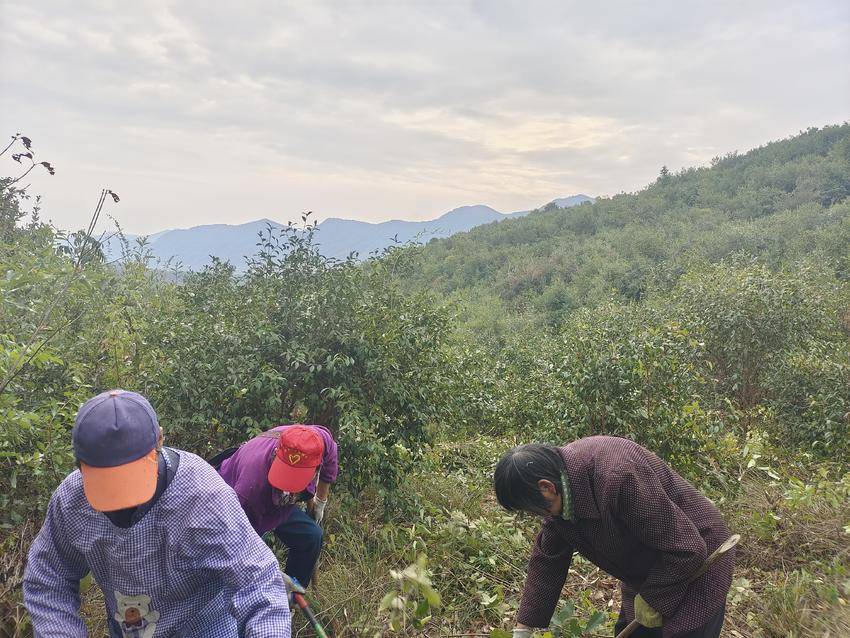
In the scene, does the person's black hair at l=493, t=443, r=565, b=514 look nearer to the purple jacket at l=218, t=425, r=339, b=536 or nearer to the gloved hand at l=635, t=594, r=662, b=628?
the gloved hand at l=635, t=594, r=662, b=628

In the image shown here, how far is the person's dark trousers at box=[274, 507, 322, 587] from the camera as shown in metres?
2.85

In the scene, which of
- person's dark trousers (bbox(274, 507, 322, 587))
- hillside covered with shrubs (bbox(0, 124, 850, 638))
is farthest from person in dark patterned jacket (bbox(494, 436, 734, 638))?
person's dark trousers (bbox(274, 507, 322, 587))

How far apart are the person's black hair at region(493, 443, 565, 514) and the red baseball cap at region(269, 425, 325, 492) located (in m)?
1.01

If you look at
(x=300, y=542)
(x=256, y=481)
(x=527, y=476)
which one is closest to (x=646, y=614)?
(x=527, y=476)

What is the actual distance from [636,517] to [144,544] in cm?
136

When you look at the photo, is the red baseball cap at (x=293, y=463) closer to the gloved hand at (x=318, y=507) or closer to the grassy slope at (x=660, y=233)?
the gloved hand at (x=318, y=507)

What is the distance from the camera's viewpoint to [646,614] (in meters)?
1.82

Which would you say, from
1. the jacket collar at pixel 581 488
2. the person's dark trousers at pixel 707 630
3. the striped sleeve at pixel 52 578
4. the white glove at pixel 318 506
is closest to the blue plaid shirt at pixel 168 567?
the striped sleeve at pixel 52 578

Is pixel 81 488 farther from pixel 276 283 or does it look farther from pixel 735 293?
pixel 735 293

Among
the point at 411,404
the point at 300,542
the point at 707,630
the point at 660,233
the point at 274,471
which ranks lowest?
the point at 300,542

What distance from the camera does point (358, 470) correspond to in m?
3.80

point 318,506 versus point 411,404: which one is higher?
point 411,404

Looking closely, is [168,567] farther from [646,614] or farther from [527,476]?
[646,614]

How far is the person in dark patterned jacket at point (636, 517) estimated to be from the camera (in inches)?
66.5
